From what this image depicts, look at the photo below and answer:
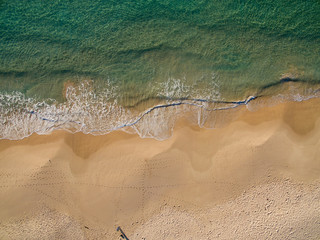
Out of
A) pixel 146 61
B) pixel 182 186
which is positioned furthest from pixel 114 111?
pixel 182 186

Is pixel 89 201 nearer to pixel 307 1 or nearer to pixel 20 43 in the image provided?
pixel 20 43

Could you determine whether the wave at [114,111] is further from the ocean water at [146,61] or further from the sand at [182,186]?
the sand at [182,186]

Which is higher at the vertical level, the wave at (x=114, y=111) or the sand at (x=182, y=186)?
the wave at (x=114, y=111)

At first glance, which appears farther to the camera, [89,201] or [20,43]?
[20,43]

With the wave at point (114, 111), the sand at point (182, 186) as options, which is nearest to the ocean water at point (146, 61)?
the wave at point (114, 111)

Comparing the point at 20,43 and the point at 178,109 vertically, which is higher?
the point at 20,43

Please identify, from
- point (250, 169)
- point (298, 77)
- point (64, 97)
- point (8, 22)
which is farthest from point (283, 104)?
point (8, 22)

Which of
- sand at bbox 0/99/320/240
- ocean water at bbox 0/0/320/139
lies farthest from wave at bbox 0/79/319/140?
sand at bbox 0/99/320/240
